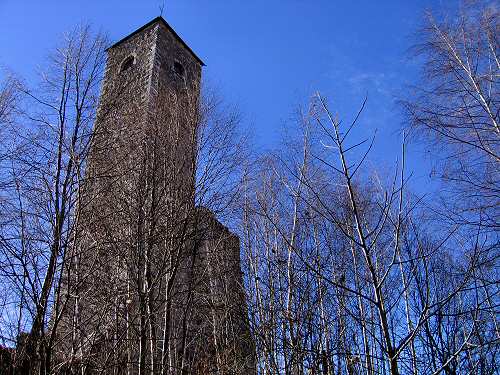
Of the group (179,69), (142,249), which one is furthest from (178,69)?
(142,249)

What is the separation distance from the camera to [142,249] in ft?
17.7

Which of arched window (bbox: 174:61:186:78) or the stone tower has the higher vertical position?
arched window (bbox: 174:61:186:78)

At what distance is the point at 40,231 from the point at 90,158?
43.8 inches

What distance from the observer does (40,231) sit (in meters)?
4.74

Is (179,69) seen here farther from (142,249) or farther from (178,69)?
(142,249)

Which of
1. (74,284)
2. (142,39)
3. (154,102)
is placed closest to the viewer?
(74,284)

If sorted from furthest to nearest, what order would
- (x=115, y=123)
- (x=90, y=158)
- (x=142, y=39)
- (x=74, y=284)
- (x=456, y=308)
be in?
(x=142, y=39) → (x=456, y=308) → (x=115, y=123) → (x=90, y=158) → (x=74, y=284)

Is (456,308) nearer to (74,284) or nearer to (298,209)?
(298,209)

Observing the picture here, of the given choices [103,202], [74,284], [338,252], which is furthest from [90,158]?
[338,252]

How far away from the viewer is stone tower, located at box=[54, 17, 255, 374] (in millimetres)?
5098

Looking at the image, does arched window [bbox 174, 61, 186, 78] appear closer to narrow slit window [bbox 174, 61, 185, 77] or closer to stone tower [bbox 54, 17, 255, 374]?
narrow slit window [bbox 174, 61, 185, 77]

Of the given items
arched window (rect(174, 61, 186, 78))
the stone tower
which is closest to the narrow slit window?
arched window (rect(174, 61, 186, 78))

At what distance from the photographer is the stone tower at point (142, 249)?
5098mm

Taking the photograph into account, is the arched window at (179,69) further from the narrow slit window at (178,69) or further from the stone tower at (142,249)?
the stone tower at (142,249)
